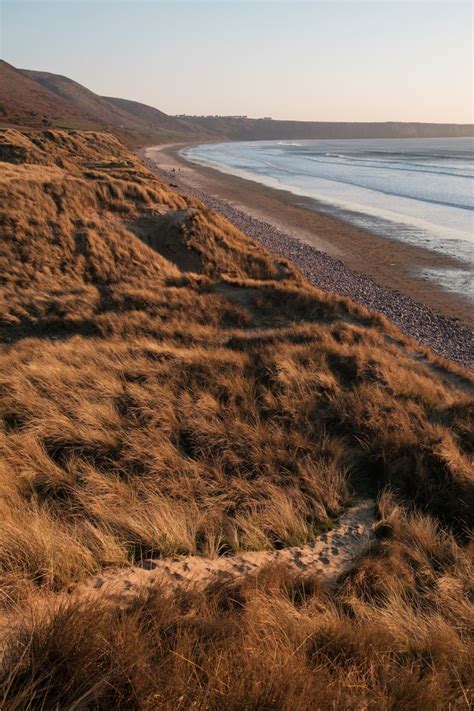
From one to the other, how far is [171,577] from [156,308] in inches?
338

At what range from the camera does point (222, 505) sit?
4.53 meters

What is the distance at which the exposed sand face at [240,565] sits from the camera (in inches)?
123

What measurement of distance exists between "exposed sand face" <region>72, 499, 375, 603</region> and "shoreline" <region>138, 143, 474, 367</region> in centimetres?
871

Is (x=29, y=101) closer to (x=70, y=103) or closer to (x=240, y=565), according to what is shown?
(x=70, y=103)

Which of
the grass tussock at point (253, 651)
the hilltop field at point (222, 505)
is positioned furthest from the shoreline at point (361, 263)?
the grass tussock at point (253, 651)

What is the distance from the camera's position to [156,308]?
37.1ft

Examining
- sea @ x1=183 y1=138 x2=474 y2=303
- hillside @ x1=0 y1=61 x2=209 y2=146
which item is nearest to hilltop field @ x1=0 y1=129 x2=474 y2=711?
sea @ x1=183 y1=138 x2=474 y2=303

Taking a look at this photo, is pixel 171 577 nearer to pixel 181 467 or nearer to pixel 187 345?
pixel 181 467

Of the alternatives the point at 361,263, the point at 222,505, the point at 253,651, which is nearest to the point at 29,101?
the point at 361,263

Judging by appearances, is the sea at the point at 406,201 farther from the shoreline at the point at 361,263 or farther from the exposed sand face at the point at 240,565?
the exposed sand face at the point at 240,565

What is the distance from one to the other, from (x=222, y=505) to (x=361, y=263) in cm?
1870

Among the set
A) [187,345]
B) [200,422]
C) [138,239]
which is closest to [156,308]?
[187,345]

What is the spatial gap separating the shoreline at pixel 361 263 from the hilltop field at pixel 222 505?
153 inches

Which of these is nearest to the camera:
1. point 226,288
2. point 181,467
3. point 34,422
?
point 181,467
